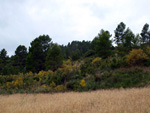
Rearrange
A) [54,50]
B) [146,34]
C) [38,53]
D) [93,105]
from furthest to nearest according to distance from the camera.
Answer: [146,34]
[38,53]
[54,50]
[93,105]

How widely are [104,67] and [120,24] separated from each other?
49.0 ft

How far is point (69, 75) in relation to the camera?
14836mm

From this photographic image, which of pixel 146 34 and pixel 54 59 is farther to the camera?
pixel 146 34

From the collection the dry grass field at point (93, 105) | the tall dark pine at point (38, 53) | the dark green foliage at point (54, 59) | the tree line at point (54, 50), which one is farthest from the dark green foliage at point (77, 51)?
the dry grass field at point (93, 105)

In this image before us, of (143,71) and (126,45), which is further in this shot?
(126,45)

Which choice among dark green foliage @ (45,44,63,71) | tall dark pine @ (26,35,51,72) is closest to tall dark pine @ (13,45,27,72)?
tall dark pine @ (26,35,51,72)

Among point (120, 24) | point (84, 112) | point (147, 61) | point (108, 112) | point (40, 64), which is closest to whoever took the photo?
point (108, 112)

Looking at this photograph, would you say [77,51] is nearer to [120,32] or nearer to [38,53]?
[120,32]

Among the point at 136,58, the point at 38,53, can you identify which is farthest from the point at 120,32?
the point at 38,53

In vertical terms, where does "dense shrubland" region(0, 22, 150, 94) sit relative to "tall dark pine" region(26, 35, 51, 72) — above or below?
below

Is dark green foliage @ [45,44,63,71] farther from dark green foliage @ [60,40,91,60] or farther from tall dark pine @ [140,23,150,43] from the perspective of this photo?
tall dark pine @ [140,23,150,43]

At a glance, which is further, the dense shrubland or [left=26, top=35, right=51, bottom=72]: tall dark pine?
[left=26, top=35, right=51, bottom=72]: tall dark pine

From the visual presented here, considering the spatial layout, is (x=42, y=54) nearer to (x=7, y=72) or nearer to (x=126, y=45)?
(x=7, y=72)

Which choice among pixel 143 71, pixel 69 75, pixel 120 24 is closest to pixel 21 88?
pixel 69 75
